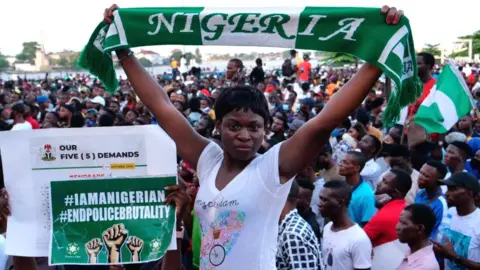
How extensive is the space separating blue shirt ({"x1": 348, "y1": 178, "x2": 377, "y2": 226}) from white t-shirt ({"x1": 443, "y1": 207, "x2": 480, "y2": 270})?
0.79 meters

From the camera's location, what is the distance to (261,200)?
2420 mm

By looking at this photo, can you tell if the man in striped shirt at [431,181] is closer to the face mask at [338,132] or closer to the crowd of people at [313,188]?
the crowd of people at [313,188]

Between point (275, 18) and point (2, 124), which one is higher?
point (275, 18)

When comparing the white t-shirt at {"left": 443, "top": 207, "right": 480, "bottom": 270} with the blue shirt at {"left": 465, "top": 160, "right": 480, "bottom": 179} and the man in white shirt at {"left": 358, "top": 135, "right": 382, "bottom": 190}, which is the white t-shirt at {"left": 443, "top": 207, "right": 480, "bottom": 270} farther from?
the blue shirt at {"left": 465, "top": 160, "right": 480, "bottom": 179}

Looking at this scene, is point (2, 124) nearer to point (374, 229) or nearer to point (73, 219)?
point (374, 229)

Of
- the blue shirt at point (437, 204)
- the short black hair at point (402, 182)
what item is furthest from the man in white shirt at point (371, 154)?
the short black hair at point (402, 182)

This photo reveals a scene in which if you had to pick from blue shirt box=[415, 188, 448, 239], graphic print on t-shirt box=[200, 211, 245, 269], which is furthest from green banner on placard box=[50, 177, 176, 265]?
blue shirt box=[415, 188, 448, 239]

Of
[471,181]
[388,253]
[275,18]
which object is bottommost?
[388,253]

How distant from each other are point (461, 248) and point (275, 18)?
7.88 ft

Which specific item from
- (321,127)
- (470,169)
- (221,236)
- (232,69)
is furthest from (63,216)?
(232,69)

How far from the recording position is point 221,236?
2463 millimetres

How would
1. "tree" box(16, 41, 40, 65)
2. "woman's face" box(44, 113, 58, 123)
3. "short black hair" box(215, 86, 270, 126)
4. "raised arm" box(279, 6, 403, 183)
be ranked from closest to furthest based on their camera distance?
"raised arm" box(279, 6, 403, 183), "short black hair" box(215, 86, 270, 126), "woman's face" box(44, 113, 58, 123), "tree" box(16, 41, 40, 65)

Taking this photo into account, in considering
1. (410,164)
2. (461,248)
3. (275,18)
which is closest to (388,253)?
(461,248)

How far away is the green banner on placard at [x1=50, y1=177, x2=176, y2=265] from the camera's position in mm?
2771
